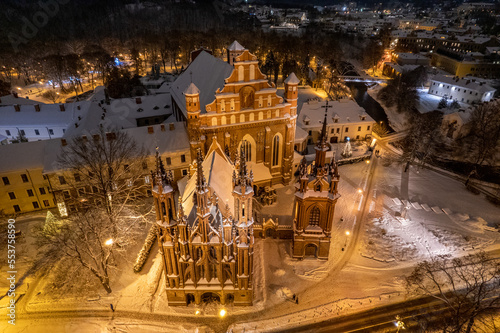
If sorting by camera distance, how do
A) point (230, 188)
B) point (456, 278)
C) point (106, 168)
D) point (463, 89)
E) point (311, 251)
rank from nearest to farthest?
point (230, 188) < point (456, 278) < point (311, 251) < point (106, 168) < point (463, 89)

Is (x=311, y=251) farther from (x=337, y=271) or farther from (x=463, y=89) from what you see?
(x=463, y=89)

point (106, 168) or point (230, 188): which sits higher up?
point (230, 188)

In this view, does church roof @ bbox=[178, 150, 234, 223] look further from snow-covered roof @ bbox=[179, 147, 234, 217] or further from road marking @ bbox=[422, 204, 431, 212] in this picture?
road marking @ bbox=[422, 204, 431, 212]

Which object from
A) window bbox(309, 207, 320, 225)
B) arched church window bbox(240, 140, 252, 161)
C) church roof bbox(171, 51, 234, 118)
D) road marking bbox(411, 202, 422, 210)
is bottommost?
road marking bbox(411, 202, 422, 210)

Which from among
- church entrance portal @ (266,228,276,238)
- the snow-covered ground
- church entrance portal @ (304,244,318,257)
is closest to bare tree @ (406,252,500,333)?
the snow-covered ground

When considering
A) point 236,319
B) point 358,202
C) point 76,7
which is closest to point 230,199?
point 236,319

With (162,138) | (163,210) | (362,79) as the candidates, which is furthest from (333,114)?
(362,79)

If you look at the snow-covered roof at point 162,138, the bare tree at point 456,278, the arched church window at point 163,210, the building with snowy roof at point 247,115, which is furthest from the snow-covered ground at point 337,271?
the snow-covered roof at point 162,138

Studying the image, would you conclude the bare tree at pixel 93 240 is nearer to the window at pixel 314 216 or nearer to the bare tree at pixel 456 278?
the window at pixel 314 216
